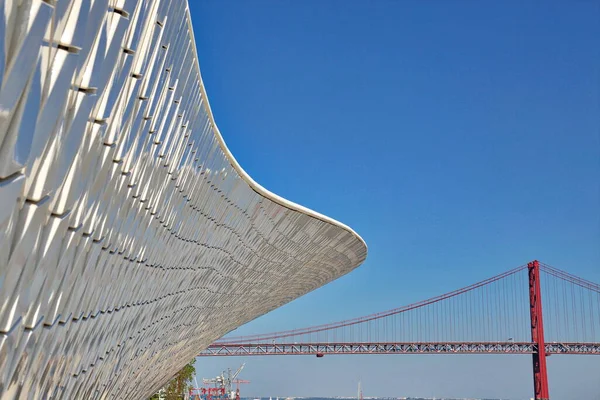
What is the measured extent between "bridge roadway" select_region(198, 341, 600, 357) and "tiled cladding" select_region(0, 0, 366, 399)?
4970 centimetres

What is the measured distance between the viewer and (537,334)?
5638 centimetres

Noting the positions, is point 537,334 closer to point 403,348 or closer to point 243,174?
point 403,348

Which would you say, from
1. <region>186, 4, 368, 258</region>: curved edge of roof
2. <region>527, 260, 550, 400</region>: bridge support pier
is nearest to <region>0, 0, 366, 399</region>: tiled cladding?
<region>186, 4, 368, 258</region>: curved edge of roof

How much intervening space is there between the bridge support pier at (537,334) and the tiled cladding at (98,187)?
4422cm

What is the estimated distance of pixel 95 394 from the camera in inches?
398

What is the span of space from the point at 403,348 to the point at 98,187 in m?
60.3

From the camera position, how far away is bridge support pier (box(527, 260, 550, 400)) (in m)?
51.1

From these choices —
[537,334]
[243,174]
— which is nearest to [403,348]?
[537,334]

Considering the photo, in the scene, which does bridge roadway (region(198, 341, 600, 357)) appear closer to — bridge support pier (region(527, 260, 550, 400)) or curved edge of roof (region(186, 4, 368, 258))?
bridge support pier (region(527, 260, 550, 400))

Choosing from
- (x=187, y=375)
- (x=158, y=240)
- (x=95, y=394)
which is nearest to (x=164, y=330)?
(x=95, y=394)

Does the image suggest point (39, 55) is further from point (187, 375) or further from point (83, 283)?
point (187, 375)

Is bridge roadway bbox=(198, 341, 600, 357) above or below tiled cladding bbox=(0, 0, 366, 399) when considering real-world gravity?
above

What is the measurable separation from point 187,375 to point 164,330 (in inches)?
1379

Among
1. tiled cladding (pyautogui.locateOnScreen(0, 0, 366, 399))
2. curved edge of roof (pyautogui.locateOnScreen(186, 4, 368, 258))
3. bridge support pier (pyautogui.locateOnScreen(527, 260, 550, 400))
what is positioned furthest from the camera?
bridge support pier (pyautogui.locateOnScreen(527, 260, 550, 400))
